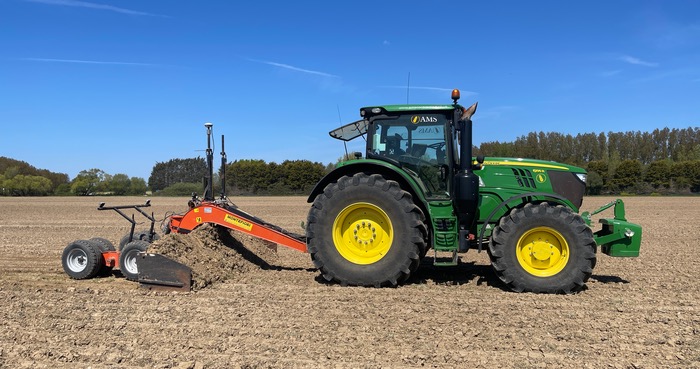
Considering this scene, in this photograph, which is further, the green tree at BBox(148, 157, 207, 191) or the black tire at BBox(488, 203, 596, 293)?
the green tree at BBox(148, 157, 207, 191)

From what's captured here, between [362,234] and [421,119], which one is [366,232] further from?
[421,119]

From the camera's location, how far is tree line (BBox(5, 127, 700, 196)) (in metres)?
49.5

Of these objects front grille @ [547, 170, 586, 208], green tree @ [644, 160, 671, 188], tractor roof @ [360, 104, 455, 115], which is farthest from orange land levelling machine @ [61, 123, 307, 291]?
green tree @ [644, 160, 671, 188]

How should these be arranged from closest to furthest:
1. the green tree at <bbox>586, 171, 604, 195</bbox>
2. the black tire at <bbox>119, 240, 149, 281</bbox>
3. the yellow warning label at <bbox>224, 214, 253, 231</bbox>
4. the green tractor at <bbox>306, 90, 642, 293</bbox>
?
the green tractor at <bbox>306, 90, 642, 293</bbox> → the black tire at <bbox>119, 240, 149, 281</bbox> → the yellow warning label at <bbox>224, 214, 253, 231</bbox> → the green tree at <bbox>586, 171, 604, 195</bbox>

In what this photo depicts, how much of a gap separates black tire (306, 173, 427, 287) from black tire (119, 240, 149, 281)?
240 centimetres

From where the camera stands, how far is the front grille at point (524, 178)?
6488mm

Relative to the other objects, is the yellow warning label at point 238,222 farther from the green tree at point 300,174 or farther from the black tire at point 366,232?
the green tree at point 300,174

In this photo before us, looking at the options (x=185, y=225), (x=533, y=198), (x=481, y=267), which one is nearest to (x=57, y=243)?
(x=185, y=225)

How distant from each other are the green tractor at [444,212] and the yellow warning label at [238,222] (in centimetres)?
115

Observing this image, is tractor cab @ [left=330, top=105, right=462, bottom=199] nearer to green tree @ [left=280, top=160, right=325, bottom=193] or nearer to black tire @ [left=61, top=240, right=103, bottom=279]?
black tire @ [left=61, top=240, right=103, bottom=279]

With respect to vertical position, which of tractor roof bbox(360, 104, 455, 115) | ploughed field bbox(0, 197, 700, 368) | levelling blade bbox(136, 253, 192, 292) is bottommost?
ploughed field bbox(0, 197, 700, 368)

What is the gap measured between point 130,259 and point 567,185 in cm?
593

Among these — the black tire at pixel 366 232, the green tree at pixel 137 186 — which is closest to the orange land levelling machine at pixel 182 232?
the black tire at pixel 366 232

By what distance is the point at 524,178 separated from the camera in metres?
6.49
